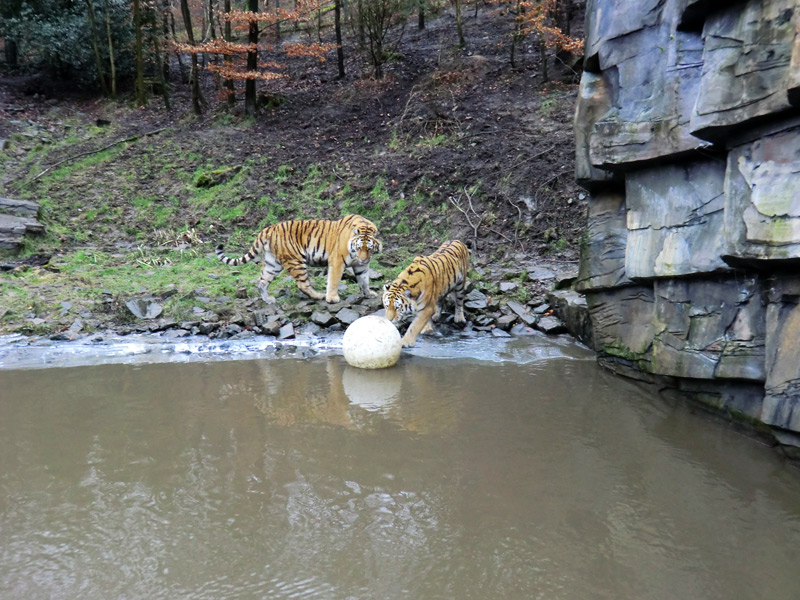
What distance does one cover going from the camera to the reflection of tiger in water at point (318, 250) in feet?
29.9

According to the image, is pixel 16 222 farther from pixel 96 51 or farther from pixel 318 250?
pixel 96 51

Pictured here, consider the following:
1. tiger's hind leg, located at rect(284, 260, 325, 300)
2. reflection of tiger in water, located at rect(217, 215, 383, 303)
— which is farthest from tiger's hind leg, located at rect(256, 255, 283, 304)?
tiger's hind leg, located at rect(284, 260, 325, 300)

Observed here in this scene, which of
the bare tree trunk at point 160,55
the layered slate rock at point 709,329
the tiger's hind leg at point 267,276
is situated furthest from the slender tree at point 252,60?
the layered slate rock at point 709,329

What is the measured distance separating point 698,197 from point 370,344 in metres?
3.42

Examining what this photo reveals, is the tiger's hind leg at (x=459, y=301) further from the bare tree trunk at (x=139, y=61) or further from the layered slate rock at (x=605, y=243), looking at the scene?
the bare tree trunk at (x=139, y=61)

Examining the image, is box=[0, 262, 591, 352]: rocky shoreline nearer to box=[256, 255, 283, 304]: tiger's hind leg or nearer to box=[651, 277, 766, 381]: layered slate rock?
box=[256, 255, 283, 304]: tiger's hind leg

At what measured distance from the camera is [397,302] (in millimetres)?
7699

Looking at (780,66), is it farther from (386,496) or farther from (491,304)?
(491,304)

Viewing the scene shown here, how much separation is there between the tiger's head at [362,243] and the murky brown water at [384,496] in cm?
297

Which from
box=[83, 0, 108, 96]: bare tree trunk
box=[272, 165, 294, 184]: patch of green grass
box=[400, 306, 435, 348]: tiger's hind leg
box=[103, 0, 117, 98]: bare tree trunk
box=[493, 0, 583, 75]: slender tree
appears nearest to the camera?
box=[400, 306, 435, 348]: tiger's hind leg

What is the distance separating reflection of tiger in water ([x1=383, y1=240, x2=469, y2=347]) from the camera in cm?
778

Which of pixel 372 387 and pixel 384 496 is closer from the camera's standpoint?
pixel 384 496

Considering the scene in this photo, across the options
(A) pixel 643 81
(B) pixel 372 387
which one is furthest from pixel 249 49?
(A) pixel 643 81

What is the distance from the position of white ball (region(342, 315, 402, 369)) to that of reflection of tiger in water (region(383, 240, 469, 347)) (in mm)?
715
